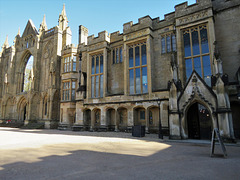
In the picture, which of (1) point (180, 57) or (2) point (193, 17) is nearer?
(2) point (193, 17)

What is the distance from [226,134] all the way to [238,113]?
13.4 feet

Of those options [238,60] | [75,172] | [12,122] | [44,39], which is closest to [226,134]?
[238,60]

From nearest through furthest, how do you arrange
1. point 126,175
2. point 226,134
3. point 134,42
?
point 126,175 < point 226,134 < point 134,42

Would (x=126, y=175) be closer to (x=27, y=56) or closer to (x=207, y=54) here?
(x=207, y=54)

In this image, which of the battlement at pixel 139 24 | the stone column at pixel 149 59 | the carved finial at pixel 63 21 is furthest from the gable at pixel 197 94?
the carved finial at pixel 63 21

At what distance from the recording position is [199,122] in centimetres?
1278

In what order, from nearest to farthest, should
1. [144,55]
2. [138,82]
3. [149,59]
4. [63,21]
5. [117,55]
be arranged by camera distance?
1. [149,59]
2. [138,82]
3. [144,55]
4. [117,55]
5. [63,21]

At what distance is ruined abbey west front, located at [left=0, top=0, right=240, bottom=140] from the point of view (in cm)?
1255

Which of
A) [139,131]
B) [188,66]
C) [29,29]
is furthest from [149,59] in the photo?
[29,29]

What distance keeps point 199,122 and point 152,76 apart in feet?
23.4

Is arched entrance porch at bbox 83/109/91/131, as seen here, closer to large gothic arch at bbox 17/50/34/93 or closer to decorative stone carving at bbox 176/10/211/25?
decorative stone carving at bbox 176/10/211/25

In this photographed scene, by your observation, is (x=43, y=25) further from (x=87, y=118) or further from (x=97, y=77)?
(x=87, y=118)

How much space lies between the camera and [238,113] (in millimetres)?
13531

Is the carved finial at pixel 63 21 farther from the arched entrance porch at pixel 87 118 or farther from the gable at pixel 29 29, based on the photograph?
the arched entrance porch at pixel 87 118
